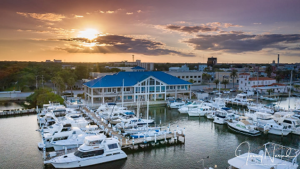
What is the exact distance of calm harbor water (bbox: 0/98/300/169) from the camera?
77.1ft

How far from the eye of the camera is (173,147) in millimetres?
28266

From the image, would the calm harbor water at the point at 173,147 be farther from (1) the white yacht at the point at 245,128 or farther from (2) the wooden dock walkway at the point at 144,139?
(2) the wooden dock walkway at the point at 144,139

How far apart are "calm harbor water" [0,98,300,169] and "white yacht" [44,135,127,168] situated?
0.68 m

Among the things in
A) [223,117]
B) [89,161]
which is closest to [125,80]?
[223,117]

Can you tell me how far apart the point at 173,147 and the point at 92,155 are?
10550mm

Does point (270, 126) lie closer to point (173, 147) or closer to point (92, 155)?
point (173, 147)

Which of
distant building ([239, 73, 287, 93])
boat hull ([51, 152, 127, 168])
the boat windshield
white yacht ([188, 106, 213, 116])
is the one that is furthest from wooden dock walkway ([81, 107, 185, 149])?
distant building ([239, 73, 287, 93])

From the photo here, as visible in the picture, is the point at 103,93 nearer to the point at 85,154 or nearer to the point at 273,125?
the point at 85,154

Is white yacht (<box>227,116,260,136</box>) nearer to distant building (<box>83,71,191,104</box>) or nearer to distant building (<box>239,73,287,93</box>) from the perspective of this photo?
distant building (<box>83,71,191,104</box>)

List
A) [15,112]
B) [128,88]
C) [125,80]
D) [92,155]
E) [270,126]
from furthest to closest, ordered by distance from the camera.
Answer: [125,80] → [128,88] → [15,112] → [270,126] → [92,155]

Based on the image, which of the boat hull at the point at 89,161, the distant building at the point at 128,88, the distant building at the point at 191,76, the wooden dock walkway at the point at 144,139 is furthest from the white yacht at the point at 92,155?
the distant building at the point at 191,76

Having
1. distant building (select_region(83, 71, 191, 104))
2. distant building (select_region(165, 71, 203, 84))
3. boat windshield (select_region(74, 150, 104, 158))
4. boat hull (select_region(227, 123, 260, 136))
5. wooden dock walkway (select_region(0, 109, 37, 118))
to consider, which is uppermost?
distant building (select_region(165, 71, 203, 84))

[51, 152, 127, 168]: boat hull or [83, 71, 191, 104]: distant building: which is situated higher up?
[83, 71, 191, 104]: distant building

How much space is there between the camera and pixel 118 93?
177ft
